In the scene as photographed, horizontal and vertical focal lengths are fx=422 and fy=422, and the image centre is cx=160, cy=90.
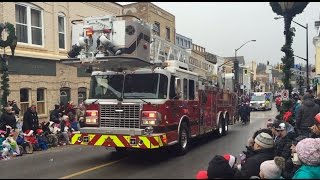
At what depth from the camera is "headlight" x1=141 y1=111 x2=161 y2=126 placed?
9.90m

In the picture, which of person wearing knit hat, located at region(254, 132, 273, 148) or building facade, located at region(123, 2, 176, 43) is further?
person wearing knit hat, located at region(254, 132, 273, 148)

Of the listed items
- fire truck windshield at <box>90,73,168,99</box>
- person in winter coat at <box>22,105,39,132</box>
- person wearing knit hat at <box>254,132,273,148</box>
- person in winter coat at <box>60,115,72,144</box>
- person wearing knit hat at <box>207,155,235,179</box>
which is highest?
fire truck windshield at <box>90,73,168,99</box>

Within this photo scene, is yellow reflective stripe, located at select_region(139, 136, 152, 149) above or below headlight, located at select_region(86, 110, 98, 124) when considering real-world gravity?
below

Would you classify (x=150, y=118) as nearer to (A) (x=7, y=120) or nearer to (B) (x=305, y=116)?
(B) (x=305, y=116)

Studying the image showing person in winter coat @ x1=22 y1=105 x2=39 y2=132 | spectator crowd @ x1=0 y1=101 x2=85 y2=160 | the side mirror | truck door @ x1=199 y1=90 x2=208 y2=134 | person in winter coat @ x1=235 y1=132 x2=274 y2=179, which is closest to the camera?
person in winter coat @ x1=235 y1=132 x2=274 y2=179

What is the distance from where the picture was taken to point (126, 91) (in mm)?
10312

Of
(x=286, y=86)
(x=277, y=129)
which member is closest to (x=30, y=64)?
(x=286, y=86)

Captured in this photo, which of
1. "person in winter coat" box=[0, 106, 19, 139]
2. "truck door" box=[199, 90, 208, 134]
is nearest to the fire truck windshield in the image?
"truck door" box=[199, 90, 208, 134]

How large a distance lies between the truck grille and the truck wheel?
5.82 feet

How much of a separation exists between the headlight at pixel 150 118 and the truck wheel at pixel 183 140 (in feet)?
5.12

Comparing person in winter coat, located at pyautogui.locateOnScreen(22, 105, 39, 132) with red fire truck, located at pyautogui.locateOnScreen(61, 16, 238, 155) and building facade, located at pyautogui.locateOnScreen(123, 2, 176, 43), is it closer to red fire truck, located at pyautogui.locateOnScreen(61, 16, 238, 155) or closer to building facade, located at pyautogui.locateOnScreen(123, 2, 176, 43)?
red fire truck, located at pyautogui.locateOnScreen(61, 16, 238, 155)

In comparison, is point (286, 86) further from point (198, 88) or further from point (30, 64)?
point (30, 64)

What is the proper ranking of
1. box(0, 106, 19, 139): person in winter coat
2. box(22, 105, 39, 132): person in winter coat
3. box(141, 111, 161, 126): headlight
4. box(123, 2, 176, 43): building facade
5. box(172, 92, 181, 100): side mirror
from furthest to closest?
box(22, 105, 39, 132): person in winter coat < box(0, 106, 19, 139): person in winter coat < box(172, 92, 181, 100): side mirror < box(141, 111, 161, 126): headlight < box(123, 2, 176, 43): building facade

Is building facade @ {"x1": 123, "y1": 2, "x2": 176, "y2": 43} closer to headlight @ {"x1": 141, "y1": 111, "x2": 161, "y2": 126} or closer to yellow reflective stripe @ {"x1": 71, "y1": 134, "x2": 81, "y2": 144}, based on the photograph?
headlight @ {"x1": 141, "y1": 111, "x2": 161, "y2": 126}
